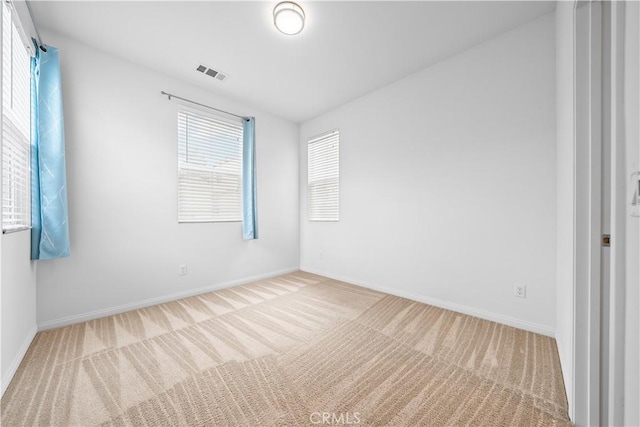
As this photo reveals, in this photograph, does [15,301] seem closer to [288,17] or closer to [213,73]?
[213,73]

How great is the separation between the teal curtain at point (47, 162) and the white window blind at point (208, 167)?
3.41 ft

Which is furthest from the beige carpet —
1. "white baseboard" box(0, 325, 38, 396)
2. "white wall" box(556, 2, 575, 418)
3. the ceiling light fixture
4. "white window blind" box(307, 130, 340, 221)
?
the ceiling light fixture

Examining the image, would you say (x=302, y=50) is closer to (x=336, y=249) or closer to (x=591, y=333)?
(x=336, y=249)

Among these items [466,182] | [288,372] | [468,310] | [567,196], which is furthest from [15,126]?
[468,310]

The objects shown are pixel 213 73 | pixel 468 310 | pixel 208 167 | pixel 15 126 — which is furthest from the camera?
pixel 208 167

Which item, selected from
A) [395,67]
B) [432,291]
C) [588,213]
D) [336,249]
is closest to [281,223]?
[336,249]

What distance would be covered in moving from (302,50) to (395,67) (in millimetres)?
1091

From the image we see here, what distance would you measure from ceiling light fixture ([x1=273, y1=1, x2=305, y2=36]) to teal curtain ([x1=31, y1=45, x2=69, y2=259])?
6.46ft

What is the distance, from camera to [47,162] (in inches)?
80.2

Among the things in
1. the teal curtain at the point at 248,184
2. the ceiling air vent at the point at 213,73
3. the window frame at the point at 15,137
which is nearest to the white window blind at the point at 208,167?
the teal curtain at the point at 248,184

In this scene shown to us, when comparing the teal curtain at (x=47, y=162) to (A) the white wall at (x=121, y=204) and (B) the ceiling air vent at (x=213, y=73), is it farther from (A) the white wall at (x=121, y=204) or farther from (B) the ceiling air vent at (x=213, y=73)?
(B) the ceiling air vent at (x=213, y=73)

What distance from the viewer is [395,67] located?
2754 millimetres

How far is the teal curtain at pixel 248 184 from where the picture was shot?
11.6ft

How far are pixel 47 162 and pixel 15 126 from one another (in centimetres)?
37
